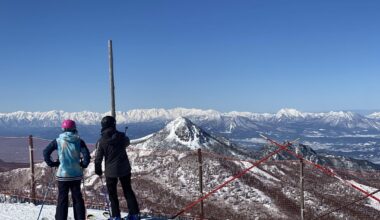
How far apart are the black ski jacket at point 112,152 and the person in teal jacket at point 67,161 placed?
1.26 feet

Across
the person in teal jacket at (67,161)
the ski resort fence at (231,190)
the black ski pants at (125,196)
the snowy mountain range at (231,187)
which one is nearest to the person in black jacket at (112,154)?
the black ski pants at (125,196)

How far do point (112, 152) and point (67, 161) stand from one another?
106 cm

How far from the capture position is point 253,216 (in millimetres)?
73375

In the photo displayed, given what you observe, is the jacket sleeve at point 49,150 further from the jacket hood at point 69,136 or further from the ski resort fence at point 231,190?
the ski resort fence at point 231,190

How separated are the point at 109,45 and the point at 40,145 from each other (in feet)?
27.0

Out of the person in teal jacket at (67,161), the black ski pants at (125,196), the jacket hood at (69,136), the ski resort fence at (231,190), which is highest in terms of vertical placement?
the jacket hood at (69,136)

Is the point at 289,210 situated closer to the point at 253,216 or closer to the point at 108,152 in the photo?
the point at 253,216

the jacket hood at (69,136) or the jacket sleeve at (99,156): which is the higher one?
the jacket hood at (69,136)

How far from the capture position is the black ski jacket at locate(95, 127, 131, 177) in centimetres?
924

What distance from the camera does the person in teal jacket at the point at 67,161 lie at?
8.79m

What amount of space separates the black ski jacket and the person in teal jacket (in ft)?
1.26

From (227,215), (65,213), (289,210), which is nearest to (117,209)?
(65,213)

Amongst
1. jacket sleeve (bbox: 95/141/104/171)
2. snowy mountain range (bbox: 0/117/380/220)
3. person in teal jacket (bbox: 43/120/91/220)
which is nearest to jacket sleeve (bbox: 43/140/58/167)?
person in teal jacket (bbox: 43/120/91/220)

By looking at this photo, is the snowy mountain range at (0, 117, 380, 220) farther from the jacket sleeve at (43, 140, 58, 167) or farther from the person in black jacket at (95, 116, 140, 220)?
the jacket sleeve at (43, 140, 58, 167)
